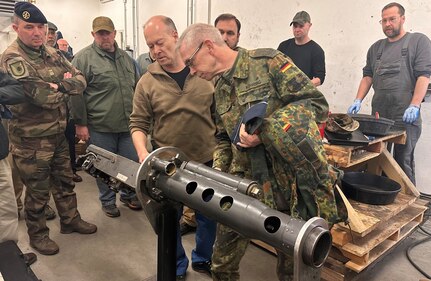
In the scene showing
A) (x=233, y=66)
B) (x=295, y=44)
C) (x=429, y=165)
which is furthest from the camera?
(x=295, y=44)

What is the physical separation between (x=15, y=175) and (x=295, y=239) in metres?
2.68

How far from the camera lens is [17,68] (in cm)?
197

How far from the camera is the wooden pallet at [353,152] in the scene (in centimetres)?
188

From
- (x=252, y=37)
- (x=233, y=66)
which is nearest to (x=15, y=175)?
(x=233, y=66)

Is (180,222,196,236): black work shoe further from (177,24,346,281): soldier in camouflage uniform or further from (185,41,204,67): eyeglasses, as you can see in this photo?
(185,41,204,67): eyeglasses

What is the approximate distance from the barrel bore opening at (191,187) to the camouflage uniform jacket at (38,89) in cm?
159

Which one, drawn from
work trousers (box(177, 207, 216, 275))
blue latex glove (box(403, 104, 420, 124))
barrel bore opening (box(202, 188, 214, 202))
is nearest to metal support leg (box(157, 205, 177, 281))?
barrel bore opening (box(202, 188, 214, 202))

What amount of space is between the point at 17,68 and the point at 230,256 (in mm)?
1640

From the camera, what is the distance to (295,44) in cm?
328

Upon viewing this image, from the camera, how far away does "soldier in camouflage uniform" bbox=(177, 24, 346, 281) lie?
113cm

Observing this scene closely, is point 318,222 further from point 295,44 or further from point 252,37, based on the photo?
point 252,37

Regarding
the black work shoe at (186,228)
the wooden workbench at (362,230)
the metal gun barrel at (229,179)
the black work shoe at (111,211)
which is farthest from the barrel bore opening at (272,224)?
the black work shoe at (111,211)

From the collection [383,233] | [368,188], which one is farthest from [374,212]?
[368,188]

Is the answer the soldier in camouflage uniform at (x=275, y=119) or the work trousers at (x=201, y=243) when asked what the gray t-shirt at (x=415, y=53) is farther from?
the work trousers at (x=201, y=243)
